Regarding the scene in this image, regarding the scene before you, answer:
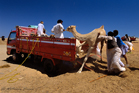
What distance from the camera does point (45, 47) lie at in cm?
542

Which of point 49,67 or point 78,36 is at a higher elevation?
point 78,36

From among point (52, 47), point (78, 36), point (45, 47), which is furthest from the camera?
point (45, 47)

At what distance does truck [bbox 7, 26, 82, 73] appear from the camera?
4.47 metres

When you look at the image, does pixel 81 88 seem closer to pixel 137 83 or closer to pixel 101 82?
pixel 101 82

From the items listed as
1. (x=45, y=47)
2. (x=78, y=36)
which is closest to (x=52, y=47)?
(x=45, y=47)

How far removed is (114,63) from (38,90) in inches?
125

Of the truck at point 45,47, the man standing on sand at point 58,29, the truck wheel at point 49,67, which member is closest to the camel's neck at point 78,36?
the man standing on sand at point 58,29

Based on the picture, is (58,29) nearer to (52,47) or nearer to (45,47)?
(52,47)

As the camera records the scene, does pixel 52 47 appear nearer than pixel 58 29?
Yes

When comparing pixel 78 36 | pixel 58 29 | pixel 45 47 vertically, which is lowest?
pixel 45 47

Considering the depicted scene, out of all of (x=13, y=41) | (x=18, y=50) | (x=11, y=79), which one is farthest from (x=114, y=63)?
(x=13, y=41)

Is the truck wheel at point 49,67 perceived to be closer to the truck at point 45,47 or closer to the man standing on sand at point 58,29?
the truck at point 45,47

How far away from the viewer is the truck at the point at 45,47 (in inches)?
176

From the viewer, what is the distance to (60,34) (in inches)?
218
